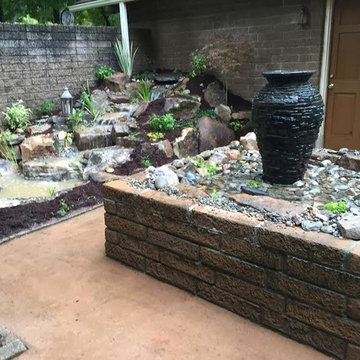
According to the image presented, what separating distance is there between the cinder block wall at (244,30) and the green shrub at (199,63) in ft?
0.92

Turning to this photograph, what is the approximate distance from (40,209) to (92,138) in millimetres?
2193

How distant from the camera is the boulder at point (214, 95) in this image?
259 inches

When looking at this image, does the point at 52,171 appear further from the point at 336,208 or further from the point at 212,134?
the point at 336,208

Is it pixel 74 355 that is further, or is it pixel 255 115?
pixel 255 115

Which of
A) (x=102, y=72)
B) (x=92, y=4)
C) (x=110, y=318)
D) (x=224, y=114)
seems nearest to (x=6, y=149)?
(x=102, y=72)

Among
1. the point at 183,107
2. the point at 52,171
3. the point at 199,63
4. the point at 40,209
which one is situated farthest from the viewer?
the point at 199,63

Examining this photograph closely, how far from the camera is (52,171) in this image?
16.5 ft

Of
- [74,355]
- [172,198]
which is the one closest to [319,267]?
[172,198]

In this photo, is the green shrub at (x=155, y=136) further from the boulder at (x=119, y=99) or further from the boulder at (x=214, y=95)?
the boulder at (x=119, y=99)

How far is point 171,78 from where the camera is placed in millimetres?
7285

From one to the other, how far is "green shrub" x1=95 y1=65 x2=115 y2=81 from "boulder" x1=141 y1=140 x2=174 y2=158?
8.87 feet

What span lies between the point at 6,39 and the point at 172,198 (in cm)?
509

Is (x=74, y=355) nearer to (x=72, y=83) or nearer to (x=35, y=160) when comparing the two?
(x=35, y=160)

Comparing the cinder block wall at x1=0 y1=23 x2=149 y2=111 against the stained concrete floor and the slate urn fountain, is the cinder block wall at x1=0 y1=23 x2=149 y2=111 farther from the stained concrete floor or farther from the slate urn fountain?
the slate urn fountain
